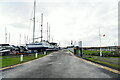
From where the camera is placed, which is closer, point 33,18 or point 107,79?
point 107,79

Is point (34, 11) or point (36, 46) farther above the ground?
point (34, 11)

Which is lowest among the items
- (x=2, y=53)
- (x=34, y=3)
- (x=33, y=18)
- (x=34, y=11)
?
(x=2, y=53)

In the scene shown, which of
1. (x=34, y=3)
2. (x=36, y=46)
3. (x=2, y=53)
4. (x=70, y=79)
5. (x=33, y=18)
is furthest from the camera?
(x=36, y=46)

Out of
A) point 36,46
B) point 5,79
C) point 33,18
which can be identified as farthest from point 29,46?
point 5,79

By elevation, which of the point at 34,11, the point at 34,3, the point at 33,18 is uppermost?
the point at 34,3

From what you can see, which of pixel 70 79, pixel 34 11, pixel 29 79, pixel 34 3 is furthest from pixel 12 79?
pixel 34 3

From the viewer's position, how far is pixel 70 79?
6.09 metres

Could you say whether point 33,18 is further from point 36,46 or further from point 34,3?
point 36,46

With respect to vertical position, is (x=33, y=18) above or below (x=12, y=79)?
above

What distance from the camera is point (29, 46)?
1842 inches

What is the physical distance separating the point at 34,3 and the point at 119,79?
1455 inches

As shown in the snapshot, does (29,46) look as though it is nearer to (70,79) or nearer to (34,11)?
(34,11)

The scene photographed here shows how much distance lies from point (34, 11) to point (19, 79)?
32.5 meters

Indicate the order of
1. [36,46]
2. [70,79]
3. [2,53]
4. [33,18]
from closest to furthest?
[70,79], [2,53], [33,18], [36,46]
